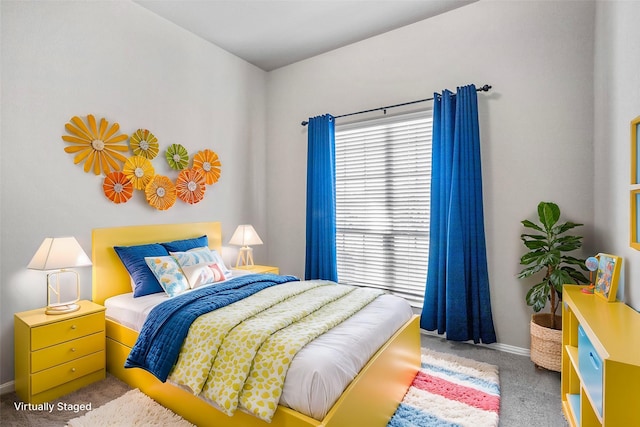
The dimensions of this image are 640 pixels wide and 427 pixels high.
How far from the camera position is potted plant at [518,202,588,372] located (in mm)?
2316

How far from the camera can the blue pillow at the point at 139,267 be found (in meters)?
→ 2.60

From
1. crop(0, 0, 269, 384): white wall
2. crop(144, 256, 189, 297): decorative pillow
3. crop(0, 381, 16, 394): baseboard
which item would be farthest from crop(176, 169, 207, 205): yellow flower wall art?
crop(0, 381, 16, 394): baseboard

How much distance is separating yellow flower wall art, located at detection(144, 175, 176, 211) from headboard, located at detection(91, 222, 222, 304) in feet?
0.69

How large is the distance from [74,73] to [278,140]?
2.24 metres

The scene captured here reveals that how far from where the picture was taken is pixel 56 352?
7.04 ft

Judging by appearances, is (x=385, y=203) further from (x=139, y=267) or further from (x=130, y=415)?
(x=130, y=415)

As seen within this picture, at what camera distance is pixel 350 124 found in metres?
3.72

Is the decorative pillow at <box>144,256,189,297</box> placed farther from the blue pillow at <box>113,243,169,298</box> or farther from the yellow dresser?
the yellow dresser

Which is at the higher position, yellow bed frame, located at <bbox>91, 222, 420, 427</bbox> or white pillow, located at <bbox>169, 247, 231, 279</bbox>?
white pillow, located at <bbox>169, 247, 231, 279</bbox>

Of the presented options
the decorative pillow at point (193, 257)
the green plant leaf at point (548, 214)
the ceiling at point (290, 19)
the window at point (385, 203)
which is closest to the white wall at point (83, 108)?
the ceiling at point (290, 19)

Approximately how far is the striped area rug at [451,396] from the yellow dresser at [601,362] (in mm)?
429

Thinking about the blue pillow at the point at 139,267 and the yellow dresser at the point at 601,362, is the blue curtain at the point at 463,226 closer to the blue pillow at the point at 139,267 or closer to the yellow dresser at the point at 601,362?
the yellow dresser at the point at 601,362

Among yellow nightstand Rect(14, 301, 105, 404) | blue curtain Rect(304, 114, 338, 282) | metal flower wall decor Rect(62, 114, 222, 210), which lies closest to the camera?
yellow nightstand Rect(14, 301, 105, 404)

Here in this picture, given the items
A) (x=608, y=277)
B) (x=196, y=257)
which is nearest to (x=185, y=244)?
(x=196, y=257)
